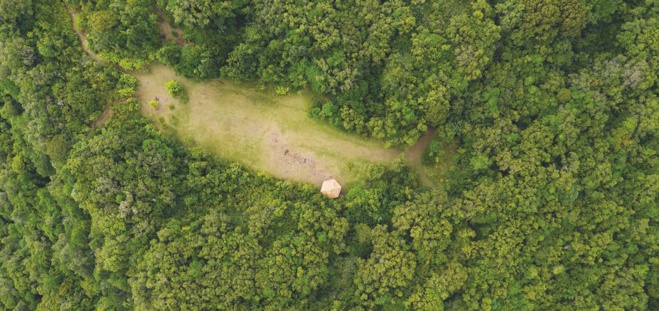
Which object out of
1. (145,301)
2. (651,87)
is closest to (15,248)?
(145,301)

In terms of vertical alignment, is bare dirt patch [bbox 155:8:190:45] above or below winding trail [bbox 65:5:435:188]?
above

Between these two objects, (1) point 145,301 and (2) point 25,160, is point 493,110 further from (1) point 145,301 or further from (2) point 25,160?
(2) point 25,160

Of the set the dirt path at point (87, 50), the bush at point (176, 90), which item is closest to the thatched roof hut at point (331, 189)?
the bush at point (176, 90)

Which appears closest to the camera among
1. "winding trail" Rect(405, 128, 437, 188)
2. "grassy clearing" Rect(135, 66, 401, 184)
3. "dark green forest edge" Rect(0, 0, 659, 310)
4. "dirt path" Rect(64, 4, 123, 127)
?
"dark green forest edge" Rect(0, 0, 659, 310)

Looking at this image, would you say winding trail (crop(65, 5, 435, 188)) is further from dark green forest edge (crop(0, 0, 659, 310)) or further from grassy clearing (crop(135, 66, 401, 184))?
dark green forest edge (crop(0, 0, 659, 310))

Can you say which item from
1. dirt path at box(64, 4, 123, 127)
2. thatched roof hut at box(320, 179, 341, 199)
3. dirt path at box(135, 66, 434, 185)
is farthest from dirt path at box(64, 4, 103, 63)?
thatched roof hut at box(320, 179, 341, 199)

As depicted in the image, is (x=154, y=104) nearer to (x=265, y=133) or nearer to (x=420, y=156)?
(x=265, y=133)

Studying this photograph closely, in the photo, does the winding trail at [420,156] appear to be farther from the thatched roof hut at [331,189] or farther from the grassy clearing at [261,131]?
the thatched roof hut at [331,189]
